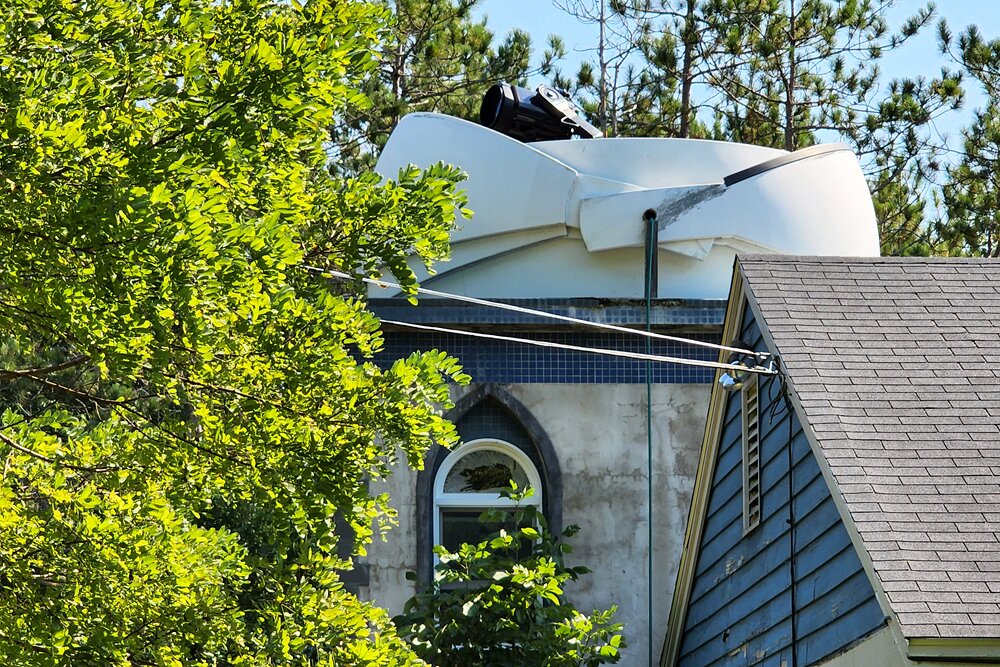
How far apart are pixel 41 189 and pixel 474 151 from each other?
11.5 meters

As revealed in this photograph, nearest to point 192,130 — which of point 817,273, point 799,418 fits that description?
point 799,418

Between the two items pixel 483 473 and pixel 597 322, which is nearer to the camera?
pixel 597 322

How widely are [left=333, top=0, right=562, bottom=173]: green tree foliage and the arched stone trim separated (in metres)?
12.1

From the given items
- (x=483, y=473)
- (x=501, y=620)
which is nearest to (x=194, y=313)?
(x=501, y=620)

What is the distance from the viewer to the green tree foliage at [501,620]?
1180 cm

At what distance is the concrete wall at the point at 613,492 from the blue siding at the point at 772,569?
3.11 m

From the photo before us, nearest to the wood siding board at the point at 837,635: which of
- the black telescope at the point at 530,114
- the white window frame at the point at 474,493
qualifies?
the white window frame at the point at 474,493

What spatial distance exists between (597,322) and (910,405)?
7.55 meters

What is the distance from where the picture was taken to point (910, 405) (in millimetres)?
9312

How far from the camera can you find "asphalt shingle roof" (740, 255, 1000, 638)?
25.5ft

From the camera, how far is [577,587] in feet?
52.9

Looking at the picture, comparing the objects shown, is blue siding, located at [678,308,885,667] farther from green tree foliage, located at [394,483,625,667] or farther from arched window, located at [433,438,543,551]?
arched window, located at [433,438,543,551]

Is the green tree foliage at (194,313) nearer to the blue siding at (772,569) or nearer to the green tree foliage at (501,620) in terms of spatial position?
the blue siding at (772,569)

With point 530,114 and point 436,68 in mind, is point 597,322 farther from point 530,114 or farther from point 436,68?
point 436,68
